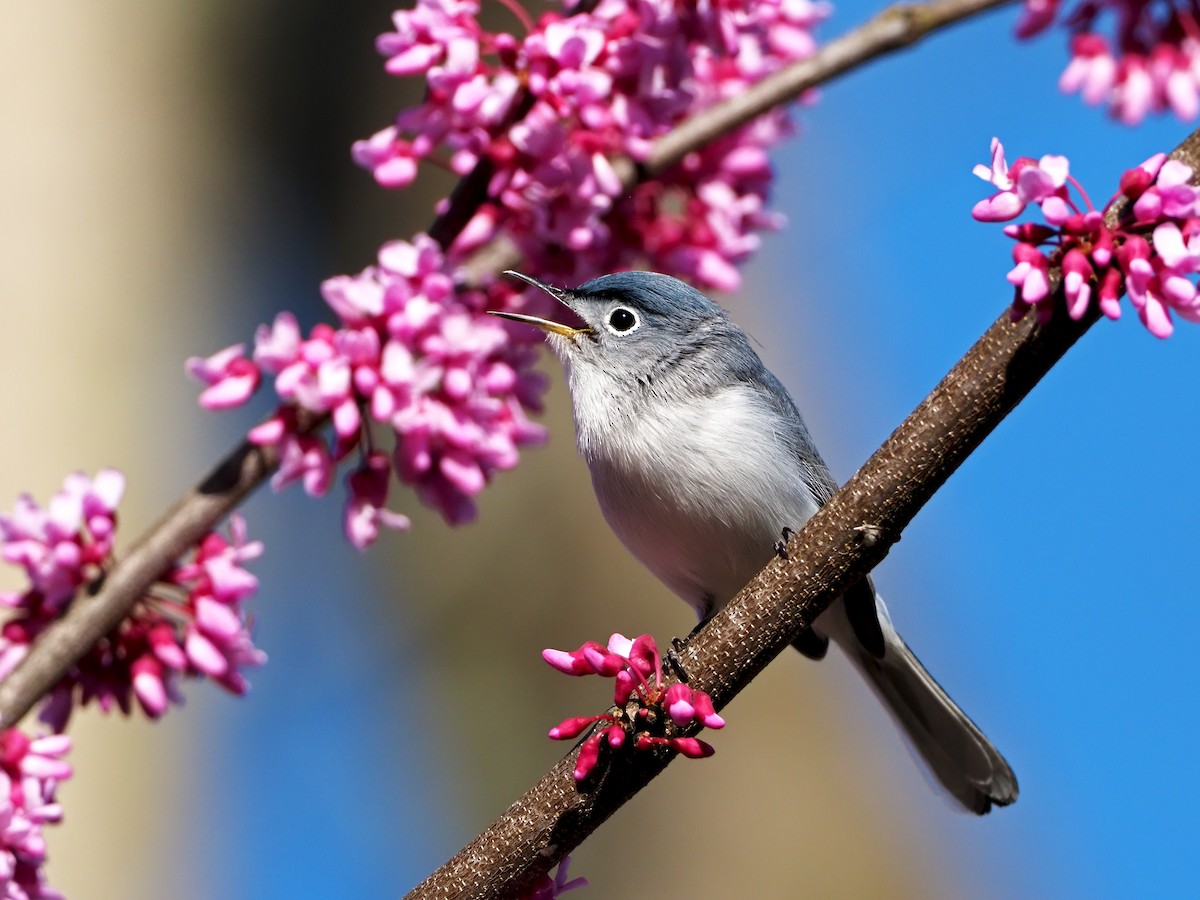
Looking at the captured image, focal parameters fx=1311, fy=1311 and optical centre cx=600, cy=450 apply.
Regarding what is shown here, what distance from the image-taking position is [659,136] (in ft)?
11.1

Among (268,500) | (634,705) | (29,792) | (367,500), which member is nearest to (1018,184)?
→ (634,705)

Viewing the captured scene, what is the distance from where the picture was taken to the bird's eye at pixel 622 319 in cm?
390

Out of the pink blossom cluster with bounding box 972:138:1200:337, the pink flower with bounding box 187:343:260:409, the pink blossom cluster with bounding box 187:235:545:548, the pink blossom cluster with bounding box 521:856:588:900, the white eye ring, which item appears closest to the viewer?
the pink blossom cluster with bounding box 972:138:1200:337

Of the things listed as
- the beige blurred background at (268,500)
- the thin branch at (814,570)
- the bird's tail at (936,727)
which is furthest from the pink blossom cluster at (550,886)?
the beige blurred background at (268,500)

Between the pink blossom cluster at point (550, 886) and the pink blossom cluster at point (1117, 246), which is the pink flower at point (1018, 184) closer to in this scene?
the pink blossom cluster at point (1117, 246)

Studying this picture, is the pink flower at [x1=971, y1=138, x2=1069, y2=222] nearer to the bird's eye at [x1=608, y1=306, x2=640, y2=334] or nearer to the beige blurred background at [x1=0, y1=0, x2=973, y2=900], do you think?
the bird's eye at [x1=608, y1=306, x2=640, y2=334]

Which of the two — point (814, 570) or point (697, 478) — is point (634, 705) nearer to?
point (814, 570)

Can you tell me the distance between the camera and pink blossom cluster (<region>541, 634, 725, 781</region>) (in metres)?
2.21

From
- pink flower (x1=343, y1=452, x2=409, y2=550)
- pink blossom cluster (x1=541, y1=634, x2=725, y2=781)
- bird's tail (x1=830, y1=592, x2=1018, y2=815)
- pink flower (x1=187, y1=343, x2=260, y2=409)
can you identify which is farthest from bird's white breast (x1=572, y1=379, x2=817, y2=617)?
pink blossom cluster (x1=541, y1=634, x2=725, y2=781)

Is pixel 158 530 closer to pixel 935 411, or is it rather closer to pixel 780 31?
pixel 935 411

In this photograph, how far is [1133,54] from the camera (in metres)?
3.46

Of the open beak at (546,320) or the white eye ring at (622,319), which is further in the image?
the white eye ring at (622,319)

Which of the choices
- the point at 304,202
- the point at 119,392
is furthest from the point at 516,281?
the point at 304,202

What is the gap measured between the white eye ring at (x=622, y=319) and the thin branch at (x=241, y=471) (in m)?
0.68
